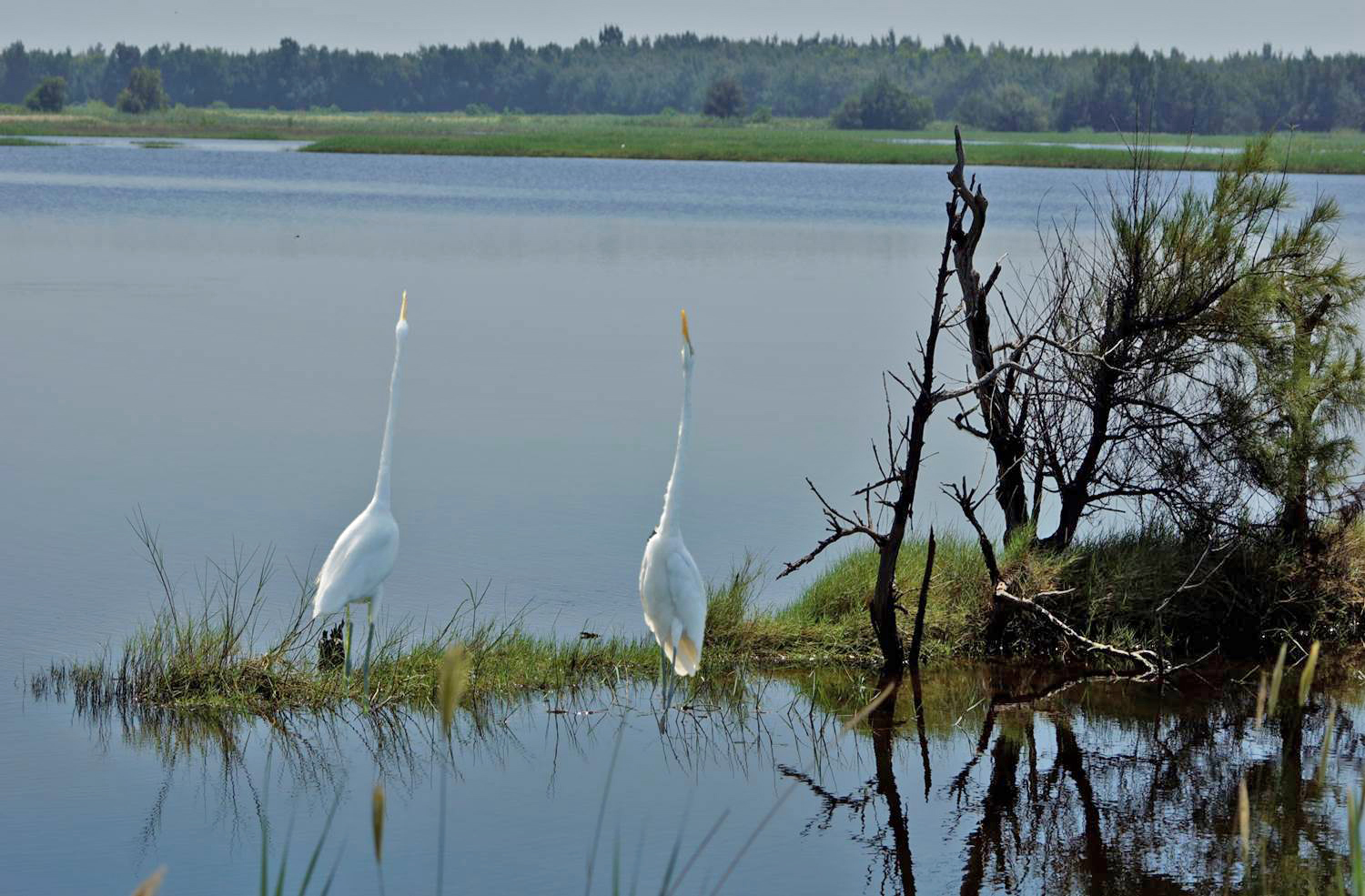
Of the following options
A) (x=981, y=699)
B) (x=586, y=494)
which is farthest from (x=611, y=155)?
(x=981, y=699)

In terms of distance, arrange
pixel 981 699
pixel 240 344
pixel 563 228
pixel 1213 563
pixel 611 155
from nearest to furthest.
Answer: pixel 981 699
pixel 1213 563
pixel 240 344
pixel 563 228
pixel 611 155

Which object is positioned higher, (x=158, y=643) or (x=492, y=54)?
(x=492, y=54)

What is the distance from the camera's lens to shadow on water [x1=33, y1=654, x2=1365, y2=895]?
19.1ft

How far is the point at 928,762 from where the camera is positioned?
686cm

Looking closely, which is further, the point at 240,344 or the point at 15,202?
Answer: the point at 15,202

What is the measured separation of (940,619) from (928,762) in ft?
5.04

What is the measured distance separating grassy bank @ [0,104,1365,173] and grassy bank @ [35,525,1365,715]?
39083 mm

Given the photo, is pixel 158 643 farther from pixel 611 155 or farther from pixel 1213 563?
pixel 611 155

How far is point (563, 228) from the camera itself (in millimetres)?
35125

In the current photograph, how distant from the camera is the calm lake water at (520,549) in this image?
19.6 ft

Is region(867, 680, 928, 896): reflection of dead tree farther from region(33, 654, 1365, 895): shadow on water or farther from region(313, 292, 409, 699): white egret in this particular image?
region(313, 292, 409, 699): white egret

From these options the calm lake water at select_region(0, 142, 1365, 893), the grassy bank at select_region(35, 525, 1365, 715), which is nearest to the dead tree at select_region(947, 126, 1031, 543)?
the grassy bank at select_region(35, 525, 1365, 715)

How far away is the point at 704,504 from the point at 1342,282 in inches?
185

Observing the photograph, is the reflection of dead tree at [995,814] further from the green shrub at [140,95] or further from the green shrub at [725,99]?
the green shrub at [725,99]
